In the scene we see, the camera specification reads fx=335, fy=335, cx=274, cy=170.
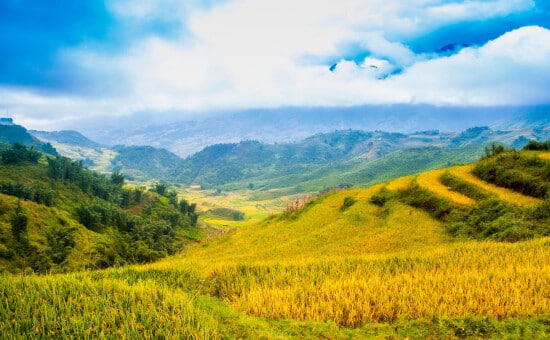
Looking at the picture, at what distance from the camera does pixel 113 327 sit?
6281mm

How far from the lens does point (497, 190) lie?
84.0 feet

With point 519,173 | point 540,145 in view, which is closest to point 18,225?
point 519,173

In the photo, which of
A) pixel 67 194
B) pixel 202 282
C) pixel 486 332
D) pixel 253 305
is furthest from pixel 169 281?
pixel 67 194

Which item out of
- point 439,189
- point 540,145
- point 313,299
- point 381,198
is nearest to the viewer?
point 313,299

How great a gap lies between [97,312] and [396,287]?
282 inches

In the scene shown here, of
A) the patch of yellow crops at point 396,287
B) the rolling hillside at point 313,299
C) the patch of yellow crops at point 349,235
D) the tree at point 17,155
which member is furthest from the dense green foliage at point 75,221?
the patch of yellow crops at point 396,287

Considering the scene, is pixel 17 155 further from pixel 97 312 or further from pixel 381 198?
pixel 97 312

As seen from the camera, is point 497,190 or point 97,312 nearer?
point 97,312

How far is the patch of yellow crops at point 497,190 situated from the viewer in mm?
21875

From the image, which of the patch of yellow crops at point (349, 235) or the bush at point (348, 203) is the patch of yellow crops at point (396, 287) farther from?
the bush at point (348, 203)

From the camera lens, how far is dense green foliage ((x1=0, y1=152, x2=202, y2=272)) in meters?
45.4

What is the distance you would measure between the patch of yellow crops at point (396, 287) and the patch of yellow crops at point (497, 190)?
35.8ft

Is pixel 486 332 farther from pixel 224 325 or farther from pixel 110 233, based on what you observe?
pixel 110 233

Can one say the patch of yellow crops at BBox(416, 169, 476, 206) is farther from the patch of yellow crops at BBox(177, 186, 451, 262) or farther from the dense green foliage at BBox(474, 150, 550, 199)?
the dense green foliage at BBox(474, 150, 550, 199)
